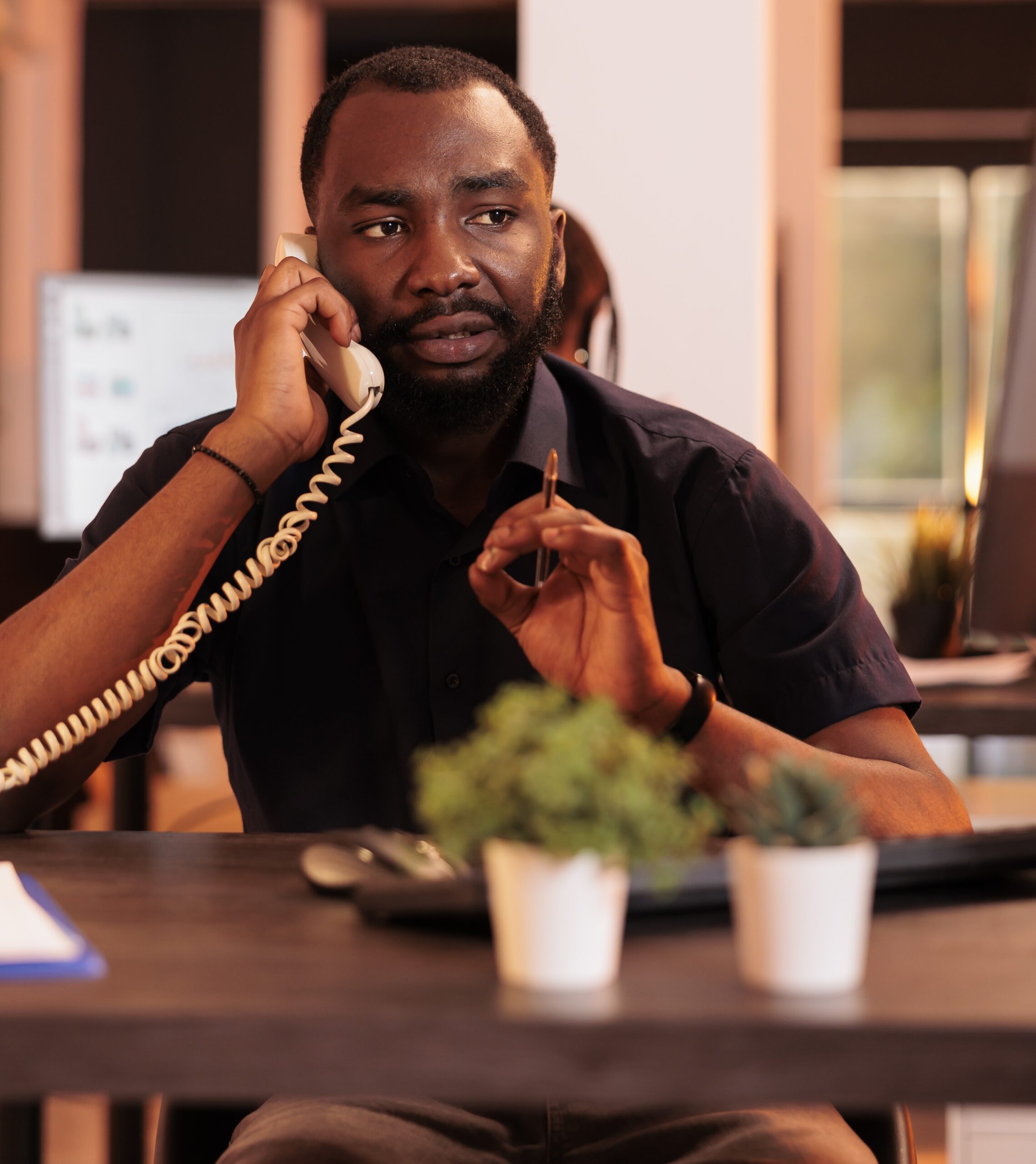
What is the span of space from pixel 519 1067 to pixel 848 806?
0.18 meters

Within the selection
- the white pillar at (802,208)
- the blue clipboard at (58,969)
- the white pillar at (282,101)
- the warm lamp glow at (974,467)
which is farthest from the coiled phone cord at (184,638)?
the white pillar at (282,101)

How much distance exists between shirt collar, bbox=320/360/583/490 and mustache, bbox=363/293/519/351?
8 cm

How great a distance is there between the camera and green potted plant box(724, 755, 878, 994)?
60 centimetres

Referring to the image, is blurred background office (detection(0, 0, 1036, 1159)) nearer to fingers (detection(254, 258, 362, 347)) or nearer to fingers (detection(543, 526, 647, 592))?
fingers (detection(254, 258, 362, 347))

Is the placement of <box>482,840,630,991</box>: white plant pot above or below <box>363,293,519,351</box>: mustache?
below

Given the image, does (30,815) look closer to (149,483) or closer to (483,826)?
(149,483)

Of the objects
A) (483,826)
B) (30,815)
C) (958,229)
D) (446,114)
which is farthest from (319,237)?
(958,229)

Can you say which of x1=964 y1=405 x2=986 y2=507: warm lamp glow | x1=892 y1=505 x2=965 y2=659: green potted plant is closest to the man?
x1=964 y1=405 x2=986 y2=507: warm lamp glow

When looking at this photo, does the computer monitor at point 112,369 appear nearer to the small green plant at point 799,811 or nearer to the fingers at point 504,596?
the fingers at point 504,596

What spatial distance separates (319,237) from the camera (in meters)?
1.44

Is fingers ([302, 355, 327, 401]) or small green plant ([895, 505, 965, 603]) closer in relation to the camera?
fingers ([302, 355, 327, 401])

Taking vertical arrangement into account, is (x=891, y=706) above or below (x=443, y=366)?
below

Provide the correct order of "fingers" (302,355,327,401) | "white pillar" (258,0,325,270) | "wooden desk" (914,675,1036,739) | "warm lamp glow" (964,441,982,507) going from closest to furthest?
"fingers" (302,355,327,401) < "wooden desk" (914,675,1036,739) < "warm lamp glow" (964,441,982,507) < "white pillar" (258,0,325,270)

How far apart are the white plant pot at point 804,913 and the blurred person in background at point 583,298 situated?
1635 millimetres
